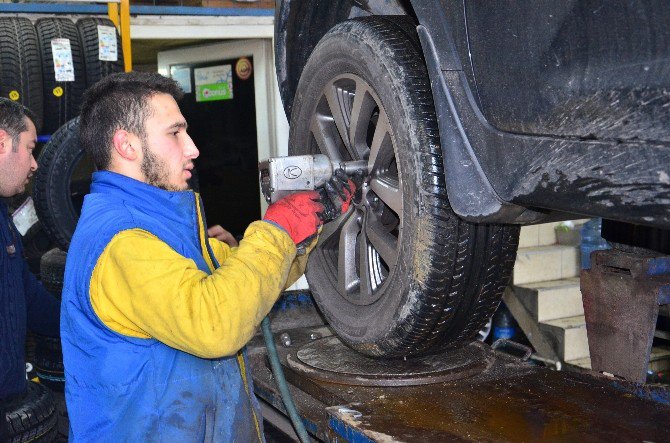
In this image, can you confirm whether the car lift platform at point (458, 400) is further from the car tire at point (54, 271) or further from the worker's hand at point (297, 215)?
the car tire at point (54, 271)

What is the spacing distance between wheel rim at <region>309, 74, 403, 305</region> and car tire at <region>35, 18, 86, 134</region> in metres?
2.98

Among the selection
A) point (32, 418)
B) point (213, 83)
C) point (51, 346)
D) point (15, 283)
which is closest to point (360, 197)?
point (15, 283)

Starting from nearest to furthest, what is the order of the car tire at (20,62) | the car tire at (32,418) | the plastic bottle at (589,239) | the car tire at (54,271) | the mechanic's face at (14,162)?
the mechanic's face at (14,162) → the car tire at (32,418) → the car tire at (54,271) → the car tire at (20,62) → the plastic bottle at (589,239)

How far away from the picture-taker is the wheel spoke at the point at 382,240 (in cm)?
221

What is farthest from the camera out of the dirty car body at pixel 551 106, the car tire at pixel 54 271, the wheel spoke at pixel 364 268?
the car tire at pixel 54 271

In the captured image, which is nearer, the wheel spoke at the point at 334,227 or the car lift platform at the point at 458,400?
the car lift platform at the point at 458,400

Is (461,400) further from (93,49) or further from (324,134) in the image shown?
(93,49)

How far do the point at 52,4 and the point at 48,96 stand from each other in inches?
23.6

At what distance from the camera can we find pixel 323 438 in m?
2.17

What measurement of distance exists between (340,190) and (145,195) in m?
0.57

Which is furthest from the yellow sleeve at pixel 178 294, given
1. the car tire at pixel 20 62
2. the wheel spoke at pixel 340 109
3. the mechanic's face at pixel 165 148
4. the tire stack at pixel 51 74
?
the car tire at pixel 20 62

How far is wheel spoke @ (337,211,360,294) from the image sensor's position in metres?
2.47

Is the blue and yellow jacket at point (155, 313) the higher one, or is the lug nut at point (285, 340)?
the blue and yellow jacket at point (155, 313)

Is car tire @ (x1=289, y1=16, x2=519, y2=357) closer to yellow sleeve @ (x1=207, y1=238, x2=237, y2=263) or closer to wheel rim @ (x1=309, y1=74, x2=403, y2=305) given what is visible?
wheel rim @ (x1=309, y1=74, x2=403, y2=305)
